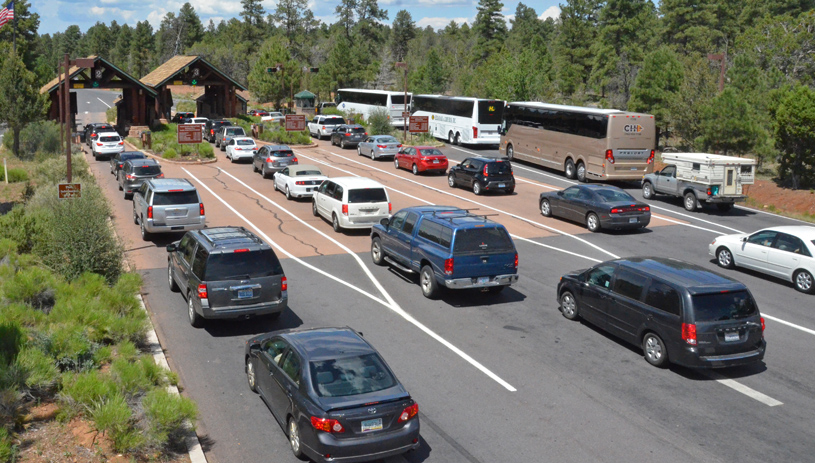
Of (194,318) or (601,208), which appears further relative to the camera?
(601,208)

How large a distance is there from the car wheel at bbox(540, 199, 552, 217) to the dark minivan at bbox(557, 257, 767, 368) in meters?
12.6

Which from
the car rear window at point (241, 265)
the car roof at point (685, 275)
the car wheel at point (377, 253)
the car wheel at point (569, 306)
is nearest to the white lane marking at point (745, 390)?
the car roof at point (685, 275)

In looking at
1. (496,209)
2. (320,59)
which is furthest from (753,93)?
(320,59)

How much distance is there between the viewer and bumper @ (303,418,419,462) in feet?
27.9

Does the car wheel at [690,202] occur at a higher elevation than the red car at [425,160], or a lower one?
lower

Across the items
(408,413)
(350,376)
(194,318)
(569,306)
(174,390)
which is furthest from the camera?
(569,306)

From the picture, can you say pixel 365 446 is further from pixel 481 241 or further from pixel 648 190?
pixel 648 190

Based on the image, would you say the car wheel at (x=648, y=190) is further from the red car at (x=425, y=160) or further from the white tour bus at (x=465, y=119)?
the white tour bus at (x=465, y=119)

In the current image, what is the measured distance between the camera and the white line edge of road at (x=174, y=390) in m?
9.23

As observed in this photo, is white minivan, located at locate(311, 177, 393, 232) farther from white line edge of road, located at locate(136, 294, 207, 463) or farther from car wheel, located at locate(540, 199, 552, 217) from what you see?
white line edge of road, located at locate(136, 294, 207, 463)

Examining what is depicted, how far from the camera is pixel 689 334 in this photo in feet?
39.3

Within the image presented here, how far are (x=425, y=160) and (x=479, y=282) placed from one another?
21.2m

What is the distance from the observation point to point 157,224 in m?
21.7

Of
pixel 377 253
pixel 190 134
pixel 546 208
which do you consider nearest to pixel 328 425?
pixel 377 253
